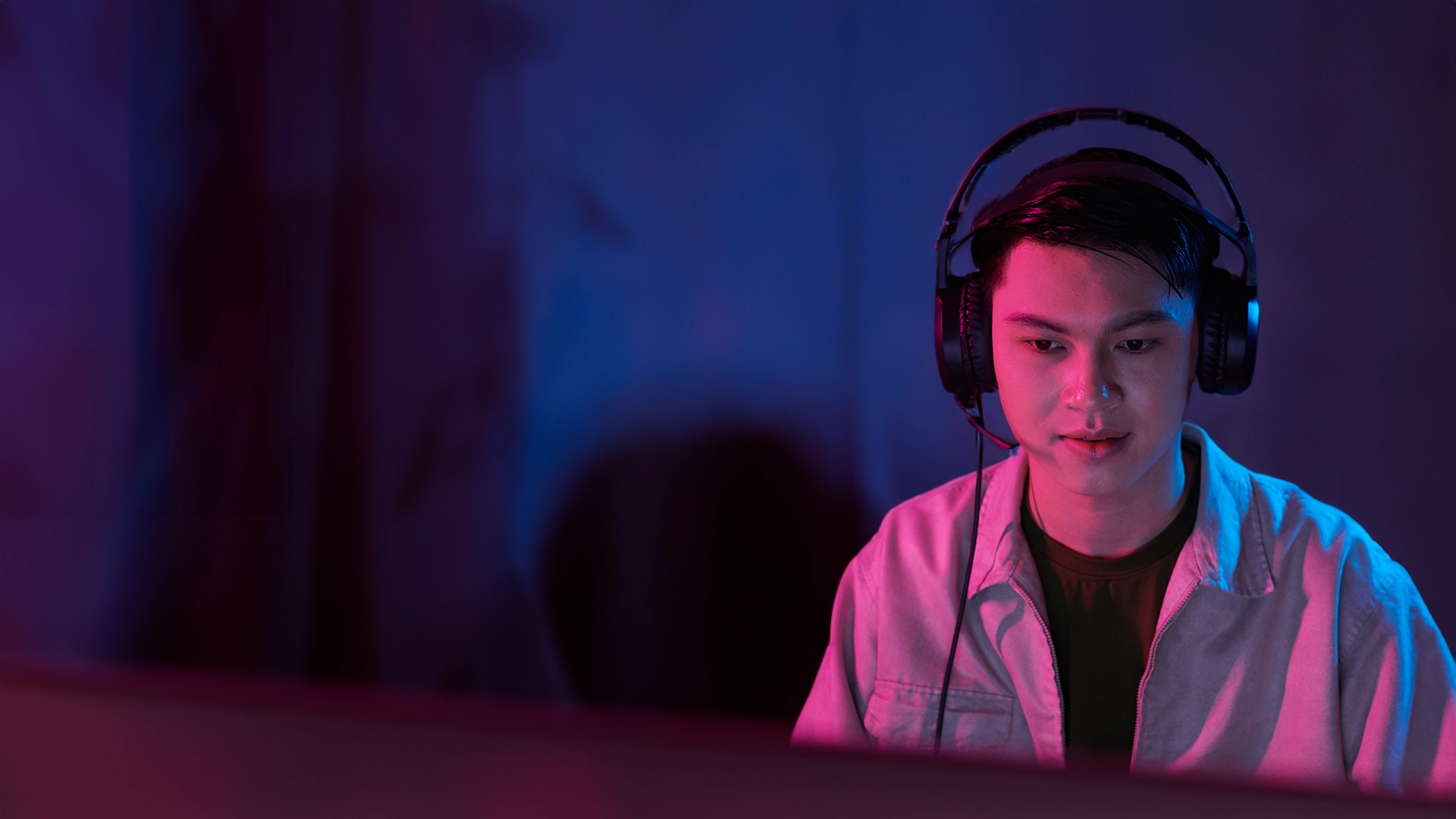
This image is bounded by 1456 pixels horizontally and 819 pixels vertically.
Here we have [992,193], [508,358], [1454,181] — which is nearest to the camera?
[1454,181]

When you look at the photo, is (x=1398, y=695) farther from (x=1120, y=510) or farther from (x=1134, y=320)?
(x=1134, y=320)

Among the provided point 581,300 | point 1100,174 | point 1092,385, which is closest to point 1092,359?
point 1092,385

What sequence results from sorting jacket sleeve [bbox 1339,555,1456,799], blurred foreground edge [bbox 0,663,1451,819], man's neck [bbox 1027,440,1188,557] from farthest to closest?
man's neck [bbox 1027,440,1188,557] → jacket sleeve [bbox 1339,555,1456,799] → blurred foreground edge [bbox 0,663,1451,819]

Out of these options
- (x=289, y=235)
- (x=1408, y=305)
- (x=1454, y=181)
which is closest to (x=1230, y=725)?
(x=1408, y=305)

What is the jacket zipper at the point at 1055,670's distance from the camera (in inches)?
31.4

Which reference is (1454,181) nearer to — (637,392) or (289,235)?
(637,392)

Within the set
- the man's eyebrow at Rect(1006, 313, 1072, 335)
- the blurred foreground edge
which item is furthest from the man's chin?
the blurred foreground edge

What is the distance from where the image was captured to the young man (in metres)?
0.73

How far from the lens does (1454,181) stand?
734 millimetres

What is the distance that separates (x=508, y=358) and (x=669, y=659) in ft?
1.24

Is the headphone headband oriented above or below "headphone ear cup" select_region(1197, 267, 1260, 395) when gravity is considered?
above

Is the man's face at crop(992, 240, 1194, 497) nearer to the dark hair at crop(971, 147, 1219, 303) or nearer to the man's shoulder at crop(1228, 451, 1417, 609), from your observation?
the dark hair at crop(971, 147, 1219, 303)

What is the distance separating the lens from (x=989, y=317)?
0.79 m

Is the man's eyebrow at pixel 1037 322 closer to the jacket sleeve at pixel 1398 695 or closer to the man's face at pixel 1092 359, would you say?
the man's face at pixel 1092 359
